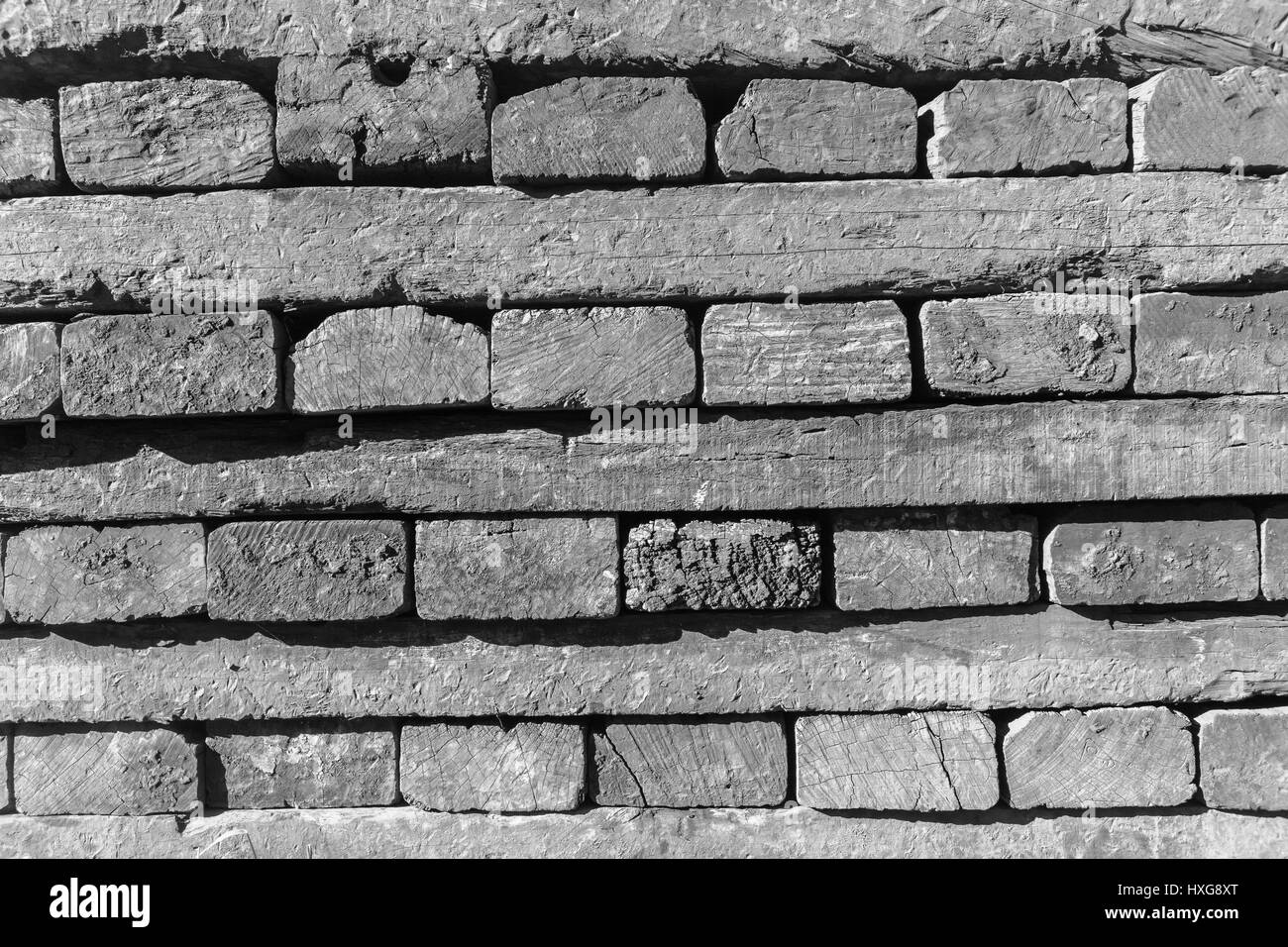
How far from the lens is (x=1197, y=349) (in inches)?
99.3

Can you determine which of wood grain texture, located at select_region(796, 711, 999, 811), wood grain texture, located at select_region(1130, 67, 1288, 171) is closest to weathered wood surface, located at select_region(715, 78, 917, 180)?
wood grain texture, located at select_region(1130, 67, 1288, 171)

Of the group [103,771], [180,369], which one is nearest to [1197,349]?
[180,369]

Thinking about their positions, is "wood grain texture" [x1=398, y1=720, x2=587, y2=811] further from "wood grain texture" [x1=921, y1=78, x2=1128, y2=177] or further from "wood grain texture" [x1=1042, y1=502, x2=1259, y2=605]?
"wood grain texture" [x1=921, y1=78, x2=1128, y2=177]

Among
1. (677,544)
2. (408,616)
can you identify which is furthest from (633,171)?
(408,616)

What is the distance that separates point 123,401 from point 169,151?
80cm

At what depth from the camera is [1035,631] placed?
2645 mm

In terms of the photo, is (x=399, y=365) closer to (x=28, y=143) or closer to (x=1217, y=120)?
(x=28, y=143)

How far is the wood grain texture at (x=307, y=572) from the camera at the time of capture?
2.58 meters

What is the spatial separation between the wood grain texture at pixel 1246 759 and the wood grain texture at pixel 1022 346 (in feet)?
3.92

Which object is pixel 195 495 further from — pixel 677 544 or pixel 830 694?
pixel 830 694

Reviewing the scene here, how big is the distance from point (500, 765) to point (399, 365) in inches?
52.9

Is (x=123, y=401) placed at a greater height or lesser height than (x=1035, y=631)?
greater

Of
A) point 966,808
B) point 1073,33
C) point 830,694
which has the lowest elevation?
point 966,808

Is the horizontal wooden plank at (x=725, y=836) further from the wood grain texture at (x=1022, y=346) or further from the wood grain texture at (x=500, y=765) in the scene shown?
the wood grain texture at (x=1022, y=346)
